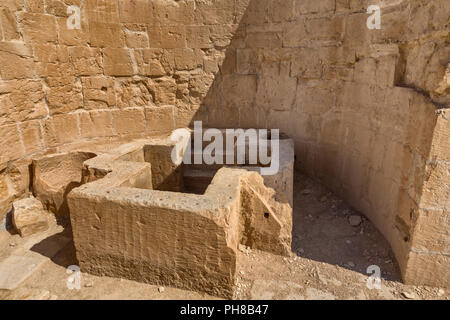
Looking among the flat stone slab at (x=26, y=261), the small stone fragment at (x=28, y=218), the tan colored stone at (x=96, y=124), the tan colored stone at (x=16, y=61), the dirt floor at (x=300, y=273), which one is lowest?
the dirt floor at (x=300, y=273)

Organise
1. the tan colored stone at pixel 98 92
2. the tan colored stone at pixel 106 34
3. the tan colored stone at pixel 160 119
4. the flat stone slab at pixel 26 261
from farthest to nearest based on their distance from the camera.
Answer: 1. the tan colored stone at pixel 160 119
2. the tan colored stone at pixel 98 92
3. the tan colored stone at pixel 106 34
4. the flat stone slab at pixel 26 261

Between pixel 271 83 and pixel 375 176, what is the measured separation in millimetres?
2121

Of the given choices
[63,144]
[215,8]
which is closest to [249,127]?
[215,8]

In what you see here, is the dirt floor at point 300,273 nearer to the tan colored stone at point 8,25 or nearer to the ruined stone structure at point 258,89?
the ruined stone structure at point 258,89

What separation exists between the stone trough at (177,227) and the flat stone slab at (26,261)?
1.78 feet

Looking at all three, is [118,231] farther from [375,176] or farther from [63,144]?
[375,176]

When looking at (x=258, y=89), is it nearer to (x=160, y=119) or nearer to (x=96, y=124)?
(x=160, y=119)

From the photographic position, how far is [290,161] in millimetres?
3602

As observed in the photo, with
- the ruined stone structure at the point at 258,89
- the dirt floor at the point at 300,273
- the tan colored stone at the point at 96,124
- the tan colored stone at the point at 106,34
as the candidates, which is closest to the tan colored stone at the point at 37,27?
the ruined stone structure at the point at 258,89

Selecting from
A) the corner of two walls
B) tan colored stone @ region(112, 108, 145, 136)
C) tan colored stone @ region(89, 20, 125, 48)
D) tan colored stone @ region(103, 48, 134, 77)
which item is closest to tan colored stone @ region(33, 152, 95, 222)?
tan colored stone @ region(112, 108, 145, 136)

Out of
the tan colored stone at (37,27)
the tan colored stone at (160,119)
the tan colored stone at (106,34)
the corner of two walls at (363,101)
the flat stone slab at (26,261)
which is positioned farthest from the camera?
the tan colored stone at (160,119)

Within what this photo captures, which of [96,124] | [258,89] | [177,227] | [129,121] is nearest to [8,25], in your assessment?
[96,124]

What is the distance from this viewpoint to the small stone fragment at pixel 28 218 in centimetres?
359

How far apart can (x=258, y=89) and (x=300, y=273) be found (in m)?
2.97
